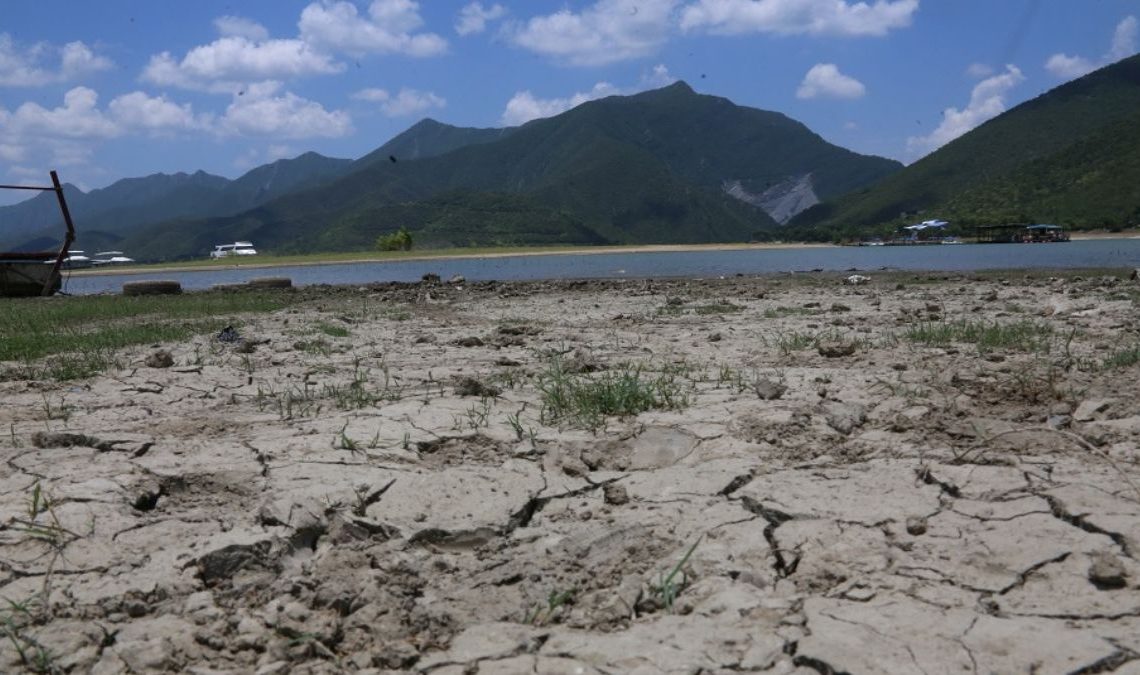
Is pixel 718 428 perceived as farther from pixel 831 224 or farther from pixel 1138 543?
pixel 831 224

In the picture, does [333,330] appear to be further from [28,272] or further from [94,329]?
[28,272]

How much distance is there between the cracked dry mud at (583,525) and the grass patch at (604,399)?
105 millimetres

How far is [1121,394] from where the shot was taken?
182 inches

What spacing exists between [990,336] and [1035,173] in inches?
3308

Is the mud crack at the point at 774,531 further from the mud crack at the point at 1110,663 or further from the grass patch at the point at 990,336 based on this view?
the grass patch at the point at 990,336

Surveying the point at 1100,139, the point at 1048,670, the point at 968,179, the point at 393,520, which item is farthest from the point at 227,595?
the point at 968,179

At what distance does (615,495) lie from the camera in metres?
3.56

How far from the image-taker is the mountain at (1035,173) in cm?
6981

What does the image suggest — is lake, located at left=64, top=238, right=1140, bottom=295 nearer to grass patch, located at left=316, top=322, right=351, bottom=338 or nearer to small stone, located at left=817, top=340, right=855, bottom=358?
grass patch, located at left=316, top=322, right=351, bottom=338

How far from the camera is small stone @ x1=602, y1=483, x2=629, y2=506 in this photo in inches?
138

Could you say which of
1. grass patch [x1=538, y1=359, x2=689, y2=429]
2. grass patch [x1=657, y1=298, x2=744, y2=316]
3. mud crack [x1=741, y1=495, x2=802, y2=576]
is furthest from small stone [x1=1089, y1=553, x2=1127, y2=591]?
grass patch [x1=657, y1=298, x2=744, y2=316]

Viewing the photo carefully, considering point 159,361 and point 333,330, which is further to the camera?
point 333,330

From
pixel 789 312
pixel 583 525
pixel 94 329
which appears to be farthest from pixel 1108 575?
pixel 94 329

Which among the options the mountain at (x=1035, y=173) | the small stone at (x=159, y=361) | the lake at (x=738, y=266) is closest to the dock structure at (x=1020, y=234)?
the lake at (x=738, y=266)
